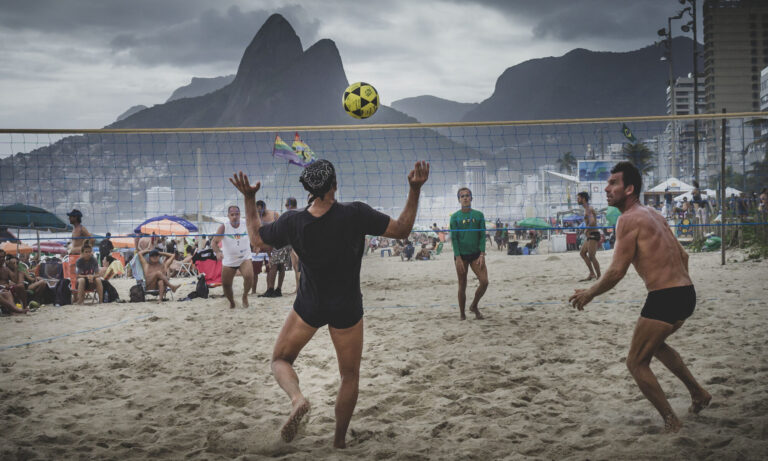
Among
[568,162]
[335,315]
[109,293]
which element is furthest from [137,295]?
[335,315]

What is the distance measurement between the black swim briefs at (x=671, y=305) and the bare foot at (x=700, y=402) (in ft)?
1.74

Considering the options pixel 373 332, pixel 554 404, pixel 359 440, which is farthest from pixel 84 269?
pixel 554 404

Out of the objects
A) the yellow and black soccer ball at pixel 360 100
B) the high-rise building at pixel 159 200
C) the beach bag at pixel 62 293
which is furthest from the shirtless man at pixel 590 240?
the beach bag at pixel 62 293

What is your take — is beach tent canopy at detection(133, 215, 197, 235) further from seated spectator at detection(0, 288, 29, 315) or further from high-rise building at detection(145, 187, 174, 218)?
seated spectator at detection(0, 288, 29, 315)

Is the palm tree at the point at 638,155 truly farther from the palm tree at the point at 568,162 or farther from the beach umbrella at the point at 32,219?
the beach umbrella at the point at 32,219

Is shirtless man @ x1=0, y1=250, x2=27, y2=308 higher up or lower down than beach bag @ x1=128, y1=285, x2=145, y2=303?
higher up

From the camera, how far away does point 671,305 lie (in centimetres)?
247

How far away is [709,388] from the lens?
3125 mm

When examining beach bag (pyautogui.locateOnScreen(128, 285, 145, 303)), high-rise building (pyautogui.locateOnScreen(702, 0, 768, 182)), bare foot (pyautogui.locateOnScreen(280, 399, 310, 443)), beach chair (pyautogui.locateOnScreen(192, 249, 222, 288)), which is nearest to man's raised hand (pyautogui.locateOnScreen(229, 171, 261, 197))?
bare foot (pyautogui.locateOnScreen(280, 399, 310, 443))

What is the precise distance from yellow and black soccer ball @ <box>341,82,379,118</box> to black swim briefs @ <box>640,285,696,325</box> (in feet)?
12.7

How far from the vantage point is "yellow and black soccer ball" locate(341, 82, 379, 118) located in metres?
5.73

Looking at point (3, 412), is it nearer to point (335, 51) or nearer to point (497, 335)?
point (497, 335)

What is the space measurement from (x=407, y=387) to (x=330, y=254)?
1485mm

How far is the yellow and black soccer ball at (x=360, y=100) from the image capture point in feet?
18.8
